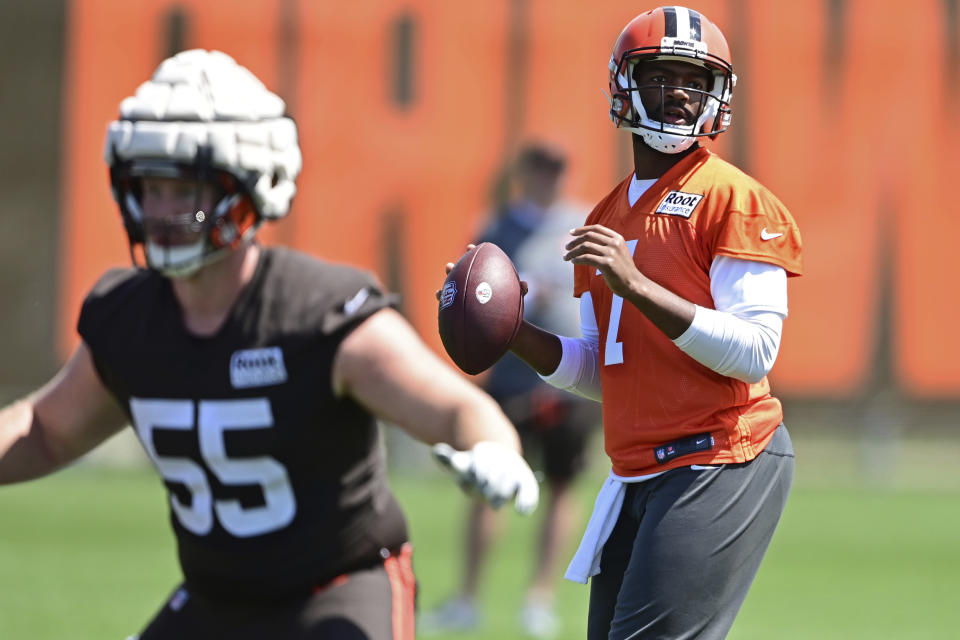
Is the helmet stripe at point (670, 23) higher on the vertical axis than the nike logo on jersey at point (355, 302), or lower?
higher

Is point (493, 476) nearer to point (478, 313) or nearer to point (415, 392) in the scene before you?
point (415, 392)

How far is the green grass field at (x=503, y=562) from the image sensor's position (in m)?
6.86

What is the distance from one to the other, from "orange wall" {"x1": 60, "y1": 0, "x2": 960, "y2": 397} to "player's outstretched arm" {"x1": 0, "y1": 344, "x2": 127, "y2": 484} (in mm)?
11532

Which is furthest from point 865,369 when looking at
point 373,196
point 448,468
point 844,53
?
point 448,468

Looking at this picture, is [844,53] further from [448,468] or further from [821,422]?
[448,468]

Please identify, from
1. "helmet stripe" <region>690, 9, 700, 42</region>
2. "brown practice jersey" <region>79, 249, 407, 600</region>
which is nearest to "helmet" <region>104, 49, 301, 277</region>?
"brown practice jersey" <region>79, 249, 407, 600</region>

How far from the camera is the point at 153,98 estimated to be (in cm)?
323

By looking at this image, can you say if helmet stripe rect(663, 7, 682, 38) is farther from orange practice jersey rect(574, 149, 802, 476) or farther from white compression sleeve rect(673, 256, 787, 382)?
white compression sleeve rect(673, 256, 787, 382)

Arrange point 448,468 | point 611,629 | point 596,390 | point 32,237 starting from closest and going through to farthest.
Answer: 1. point 448,468
2. point 611,629
3. point 596,390
4. point 32,237

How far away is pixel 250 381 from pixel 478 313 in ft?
1.73

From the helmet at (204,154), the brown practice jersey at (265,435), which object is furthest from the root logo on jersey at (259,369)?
the helmet at (204,154)

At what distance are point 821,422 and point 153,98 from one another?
13323mm

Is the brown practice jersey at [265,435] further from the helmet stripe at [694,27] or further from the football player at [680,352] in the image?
the helmet stripe at [694,27]

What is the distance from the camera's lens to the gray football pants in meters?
3.06
